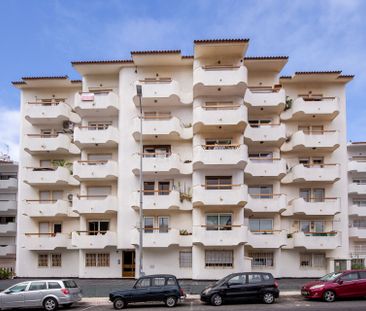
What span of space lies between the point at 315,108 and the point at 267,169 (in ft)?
22.2

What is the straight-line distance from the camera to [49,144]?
38.8 m

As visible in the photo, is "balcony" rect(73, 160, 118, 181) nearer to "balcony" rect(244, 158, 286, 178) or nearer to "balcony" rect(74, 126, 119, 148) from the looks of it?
"balcony" rect(74, 126, 119, 148)

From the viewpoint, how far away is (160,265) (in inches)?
1388

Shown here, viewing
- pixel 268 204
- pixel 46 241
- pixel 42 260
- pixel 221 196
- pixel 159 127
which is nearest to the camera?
pixel 221 196

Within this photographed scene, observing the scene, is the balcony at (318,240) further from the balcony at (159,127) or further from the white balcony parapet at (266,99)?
the balcony at (159,127)

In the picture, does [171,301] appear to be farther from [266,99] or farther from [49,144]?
[49,144]

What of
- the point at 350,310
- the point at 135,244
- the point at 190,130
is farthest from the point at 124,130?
the point at 350,310

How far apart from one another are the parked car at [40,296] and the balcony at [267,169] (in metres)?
18.5

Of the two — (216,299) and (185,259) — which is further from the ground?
(185,259)

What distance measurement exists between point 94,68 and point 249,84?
1318 cm

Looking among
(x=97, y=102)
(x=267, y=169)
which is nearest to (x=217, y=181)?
(x=267, y=169)

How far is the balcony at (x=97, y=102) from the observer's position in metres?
36.9

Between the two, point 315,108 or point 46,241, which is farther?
point 46,241

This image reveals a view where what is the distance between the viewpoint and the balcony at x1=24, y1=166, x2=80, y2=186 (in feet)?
125
